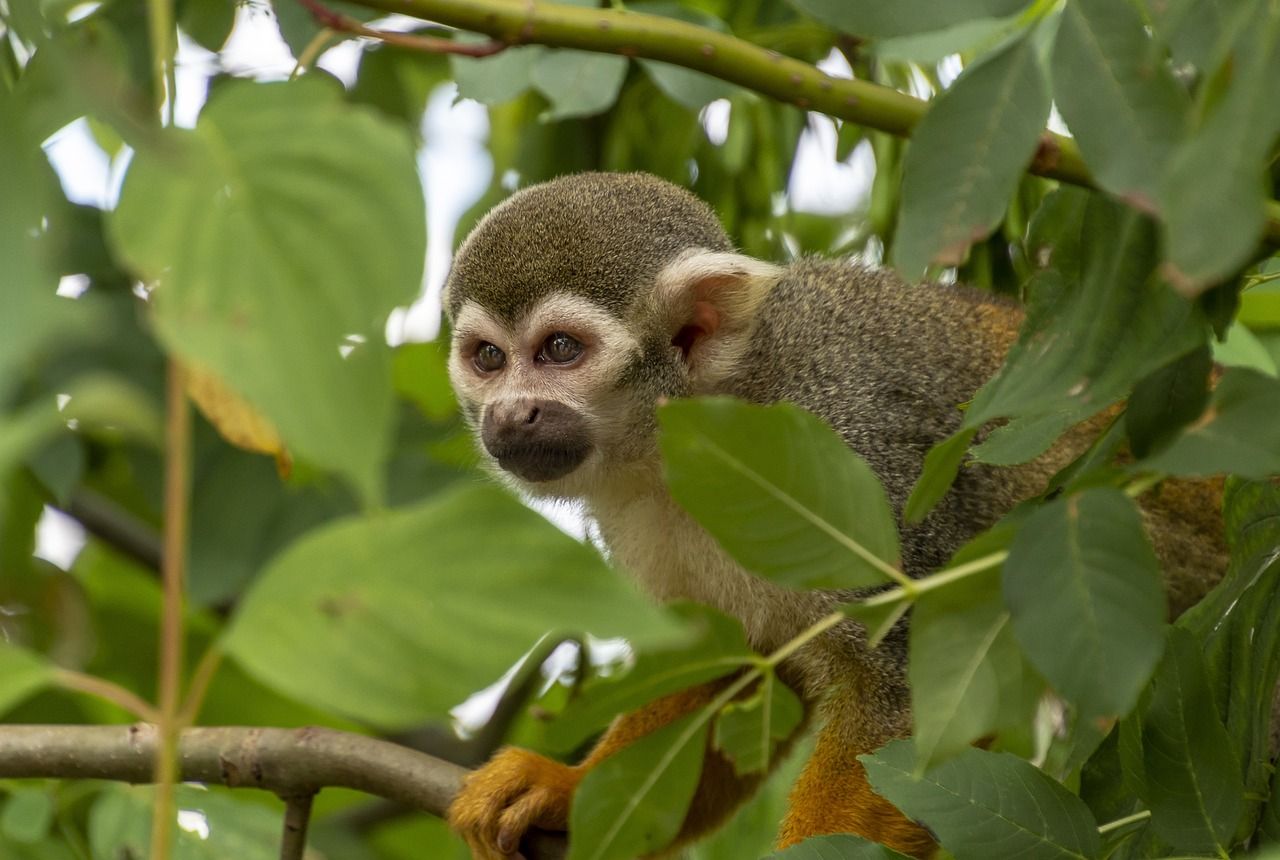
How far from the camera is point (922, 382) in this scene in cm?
323

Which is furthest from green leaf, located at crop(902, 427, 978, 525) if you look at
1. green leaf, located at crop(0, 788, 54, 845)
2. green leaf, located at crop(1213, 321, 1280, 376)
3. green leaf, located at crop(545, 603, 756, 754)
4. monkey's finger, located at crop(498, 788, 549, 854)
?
green leaf, located at crop(0, 788, 54, 845)

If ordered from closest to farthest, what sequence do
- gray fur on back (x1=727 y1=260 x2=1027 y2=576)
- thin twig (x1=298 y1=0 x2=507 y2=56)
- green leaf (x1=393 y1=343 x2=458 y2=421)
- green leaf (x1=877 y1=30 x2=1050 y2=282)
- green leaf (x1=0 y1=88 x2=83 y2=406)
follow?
green leaf (x1=0 y1=88 x2=83 y2=406)
green leaf (x1=877 y1=30 x2=1050 y2=282)
thin twig (x1=298 y1=0 x2=507 y2=56)
gray fur on back (x1=727 y1=260 x2=1027 y2=576)
green leaf (x1=393 y1=343 x2=458 y2=421)

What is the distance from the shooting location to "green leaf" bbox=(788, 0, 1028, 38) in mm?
1493

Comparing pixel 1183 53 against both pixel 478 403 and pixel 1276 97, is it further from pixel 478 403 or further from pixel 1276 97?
pixel 478 403

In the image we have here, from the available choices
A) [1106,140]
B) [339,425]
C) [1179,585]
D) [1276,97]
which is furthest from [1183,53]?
[1179,585]

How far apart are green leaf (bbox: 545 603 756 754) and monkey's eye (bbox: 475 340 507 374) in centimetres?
193

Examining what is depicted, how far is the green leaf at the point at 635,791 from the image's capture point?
1541 millimetres

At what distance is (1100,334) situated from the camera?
4.77 ft

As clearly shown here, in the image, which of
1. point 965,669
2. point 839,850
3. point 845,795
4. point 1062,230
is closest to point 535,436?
point 845,795

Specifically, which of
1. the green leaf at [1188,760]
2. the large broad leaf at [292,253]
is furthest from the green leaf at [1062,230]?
the large broad leaf at [292,253]

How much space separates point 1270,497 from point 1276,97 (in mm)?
908

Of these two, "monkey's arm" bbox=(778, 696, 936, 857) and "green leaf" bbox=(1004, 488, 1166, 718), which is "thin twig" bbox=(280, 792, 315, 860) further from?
"green leaf" bbox=(1004, 488, 1166, 718)

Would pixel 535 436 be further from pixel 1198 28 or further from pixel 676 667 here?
pixel 1198 28

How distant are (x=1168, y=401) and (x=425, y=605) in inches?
34.4
